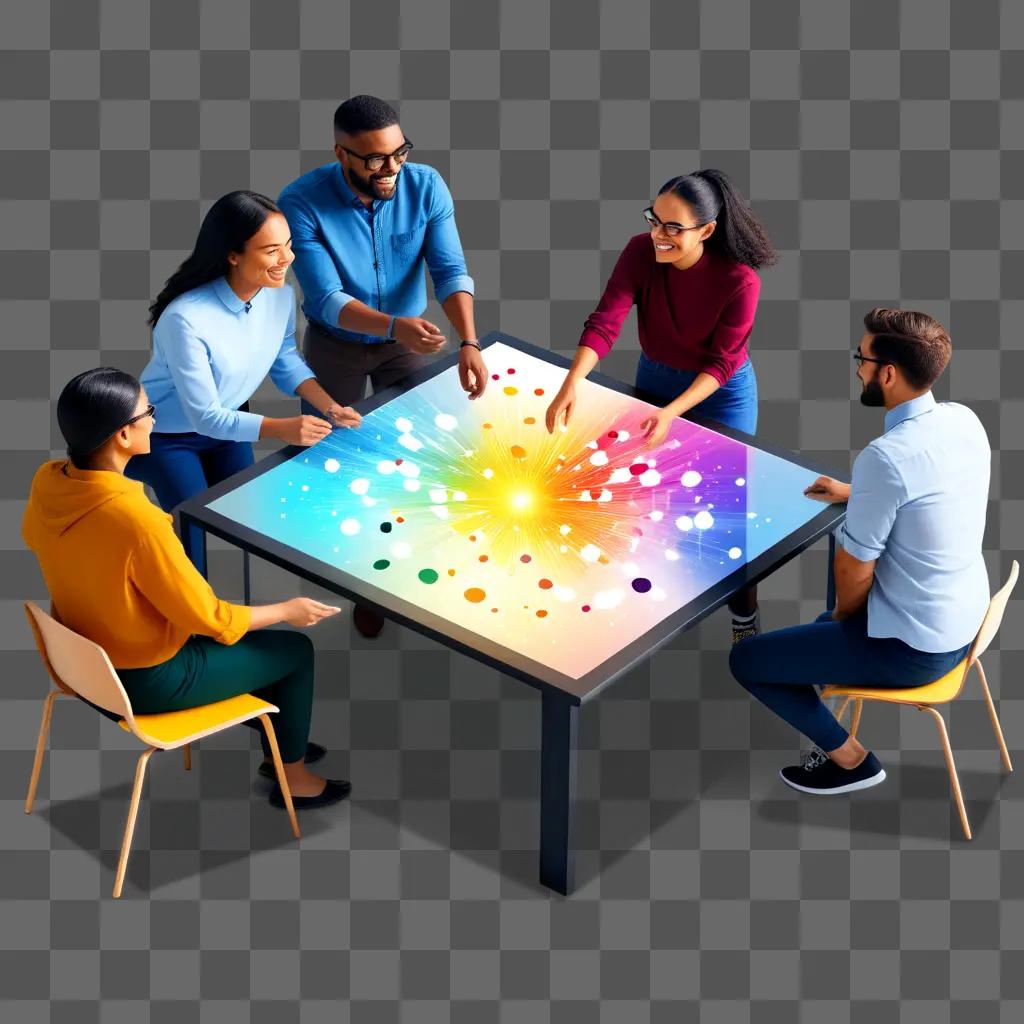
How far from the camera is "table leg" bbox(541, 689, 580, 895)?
6.23 metres

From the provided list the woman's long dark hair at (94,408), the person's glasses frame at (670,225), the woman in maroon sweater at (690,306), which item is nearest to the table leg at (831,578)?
the woman in maroon sweater at (690,306)

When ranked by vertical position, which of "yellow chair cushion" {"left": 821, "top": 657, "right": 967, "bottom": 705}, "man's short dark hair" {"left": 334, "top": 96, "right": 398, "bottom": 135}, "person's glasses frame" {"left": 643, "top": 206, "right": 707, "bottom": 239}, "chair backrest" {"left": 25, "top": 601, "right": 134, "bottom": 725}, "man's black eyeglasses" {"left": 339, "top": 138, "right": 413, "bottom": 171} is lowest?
"yellow chair cushion" {"left": 821, "top": 657, "right": 967, "bottom": 705}

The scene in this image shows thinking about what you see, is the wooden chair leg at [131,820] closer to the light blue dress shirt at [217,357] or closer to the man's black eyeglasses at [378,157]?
the light blue dress shirt at [217,357]

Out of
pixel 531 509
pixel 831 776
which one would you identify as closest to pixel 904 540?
pixel 831 776

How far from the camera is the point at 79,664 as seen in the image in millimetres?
6242

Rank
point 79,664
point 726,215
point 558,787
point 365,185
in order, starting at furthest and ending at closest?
point 365,185 → point 726,215 → point 558,787 → point 79,664

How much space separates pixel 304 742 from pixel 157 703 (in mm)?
630

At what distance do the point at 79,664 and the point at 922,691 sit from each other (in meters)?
2.47

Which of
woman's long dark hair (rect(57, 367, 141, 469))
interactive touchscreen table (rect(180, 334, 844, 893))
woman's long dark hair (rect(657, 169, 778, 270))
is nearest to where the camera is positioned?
woman's long dark hair (rect(57, 367, 141, 469))

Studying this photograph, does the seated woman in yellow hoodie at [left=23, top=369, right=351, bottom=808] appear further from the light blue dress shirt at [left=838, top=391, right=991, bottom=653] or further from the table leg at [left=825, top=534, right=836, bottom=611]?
the table leg at [left=825, top=534, right=836, bottom=611]

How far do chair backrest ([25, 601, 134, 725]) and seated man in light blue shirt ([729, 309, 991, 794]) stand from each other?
194 centimetres

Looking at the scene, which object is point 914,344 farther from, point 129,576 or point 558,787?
point 129,576

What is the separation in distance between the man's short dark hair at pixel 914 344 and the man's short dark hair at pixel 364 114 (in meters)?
1.86

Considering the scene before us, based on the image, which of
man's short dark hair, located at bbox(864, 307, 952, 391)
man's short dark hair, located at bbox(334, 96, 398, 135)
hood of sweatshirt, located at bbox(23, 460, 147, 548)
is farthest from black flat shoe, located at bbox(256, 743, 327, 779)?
man's short dark hair, located at bbox(864, 307, 952, 391)
